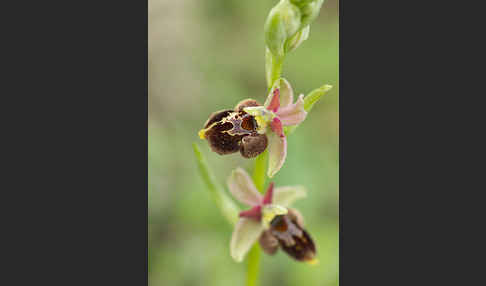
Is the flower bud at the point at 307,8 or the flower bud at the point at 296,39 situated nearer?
the flower bud at the point at 307,8

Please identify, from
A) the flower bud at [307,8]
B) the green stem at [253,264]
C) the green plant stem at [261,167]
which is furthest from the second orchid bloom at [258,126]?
the green stem at [253,264]

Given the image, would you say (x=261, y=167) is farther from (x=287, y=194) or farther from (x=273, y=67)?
(x=273, y=67)

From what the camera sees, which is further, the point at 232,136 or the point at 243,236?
the point at 243,236

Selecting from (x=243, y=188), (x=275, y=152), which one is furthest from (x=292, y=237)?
(x=275, y=152)

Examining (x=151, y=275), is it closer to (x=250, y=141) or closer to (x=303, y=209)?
(x=303, y=209)

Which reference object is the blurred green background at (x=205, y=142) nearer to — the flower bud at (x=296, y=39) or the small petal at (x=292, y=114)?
the small petal at (x=292, y=114)

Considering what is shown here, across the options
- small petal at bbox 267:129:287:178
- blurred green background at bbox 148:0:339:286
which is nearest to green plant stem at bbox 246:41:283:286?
small petal at bbox 267:129:287:178
